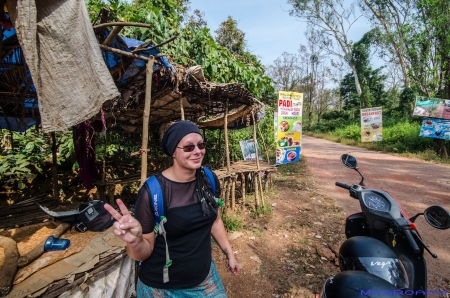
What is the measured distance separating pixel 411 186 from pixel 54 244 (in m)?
8.51

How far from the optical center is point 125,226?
1.16 m

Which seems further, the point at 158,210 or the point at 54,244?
the point at 54,244

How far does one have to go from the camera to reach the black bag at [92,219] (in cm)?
270

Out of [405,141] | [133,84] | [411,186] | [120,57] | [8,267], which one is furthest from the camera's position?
[405,141]

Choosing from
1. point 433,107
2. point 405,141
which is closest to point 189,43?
point 433,107

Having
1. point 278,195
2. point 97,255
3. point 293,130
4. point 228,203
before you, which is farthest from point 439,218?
point 293,130

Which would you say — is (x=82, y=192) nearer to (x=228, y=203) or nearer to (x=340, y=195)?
(x=228, y=203)

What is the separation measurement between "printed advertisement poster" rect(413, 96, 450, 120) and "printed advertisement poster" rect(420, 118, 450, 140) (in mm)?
263

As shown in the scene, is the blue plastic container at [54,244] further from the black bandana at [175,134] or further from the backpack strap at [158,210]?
the black bandana at [175,134]

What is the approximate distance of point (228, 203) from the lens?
5547 millimetres

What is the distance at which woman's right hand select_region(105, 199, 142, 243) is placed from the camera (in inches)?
45.6

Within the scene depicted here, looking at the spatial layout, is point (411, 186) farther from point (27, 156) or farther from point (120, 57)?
point (27, 156)

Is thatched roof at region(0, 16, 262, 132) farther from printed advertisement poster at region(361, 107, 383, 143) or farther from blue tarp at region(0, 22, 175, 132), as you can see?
printed advertisement poster at region(361, 107, 383, 143)

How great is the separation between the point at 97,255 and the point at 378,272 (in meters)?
2.29
